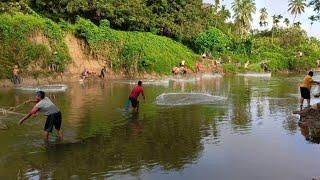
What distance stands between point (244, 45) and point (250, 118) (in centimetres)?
4944

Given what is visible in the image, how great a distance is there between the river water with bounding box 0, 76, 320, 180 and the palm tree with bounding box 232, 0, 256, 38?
68.8 metres

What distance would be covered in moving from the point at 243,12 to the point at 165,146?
77.9 m

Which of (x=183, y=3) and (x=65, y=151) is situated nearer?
(x=65, y=151)

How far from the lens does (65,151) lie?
12500 mm

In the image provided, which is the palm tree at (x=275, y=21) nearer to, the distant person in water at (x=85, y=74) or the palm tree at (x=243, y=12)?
the palm tree at (x=243, y=12)

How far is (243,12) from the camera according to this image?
88.1m

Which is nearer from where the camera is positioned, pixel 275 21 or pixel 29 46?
pixel 29 46

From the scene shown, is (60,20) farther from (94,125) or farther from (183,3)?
(94,125)

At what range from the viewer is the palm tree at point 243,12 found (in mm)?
87938

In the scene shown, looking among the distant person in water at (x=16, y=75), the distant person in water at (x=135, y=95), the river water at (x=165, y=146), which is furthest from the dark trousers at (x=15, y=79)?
the distant person in water at (x=135, y=95)

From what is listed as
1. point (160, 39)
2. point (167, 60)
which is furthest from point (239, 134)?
point (160, 39)

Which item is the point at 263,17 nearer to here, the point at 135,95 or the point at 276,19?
the point at 276,19

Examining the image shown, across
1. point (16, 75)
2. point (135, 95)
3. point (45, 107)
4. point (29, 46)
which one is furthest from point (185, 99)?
point (29, 46)

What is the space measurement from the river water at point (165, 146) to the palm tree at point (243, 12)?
226 feet
